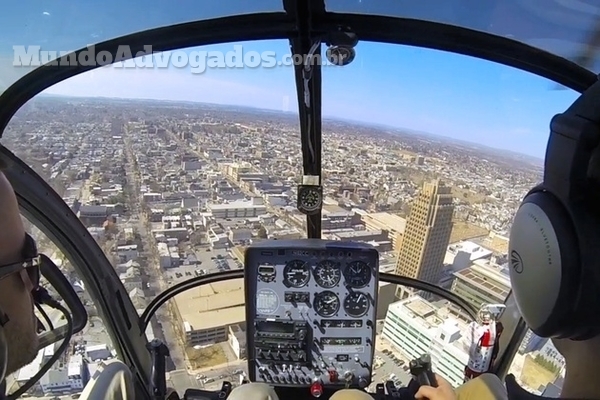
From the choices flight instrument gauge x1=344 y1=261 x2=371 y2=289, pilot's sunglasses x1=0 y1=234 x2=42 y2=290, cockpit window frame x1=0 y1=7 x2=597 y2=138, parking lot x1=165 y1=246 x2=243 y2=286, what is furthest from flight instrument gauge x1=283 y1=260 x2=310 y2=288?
pilot's sunglasses x1=0 y1=234 x2=42 y2=290

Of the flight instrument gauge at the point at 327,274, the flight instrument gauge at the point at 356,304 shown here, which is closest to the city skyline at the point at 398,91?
the flight instrument gauge at the point at 327,274

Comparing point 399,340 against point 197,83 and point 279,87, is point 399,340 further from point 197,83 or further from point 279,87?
point 197,83

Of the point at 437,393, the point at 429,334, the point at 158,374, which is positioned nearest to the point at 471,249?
the point at 429,334

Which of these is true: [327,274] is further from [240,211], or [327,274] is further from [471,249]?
[471,249]

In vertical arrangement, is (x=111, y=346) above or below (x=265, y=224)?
below

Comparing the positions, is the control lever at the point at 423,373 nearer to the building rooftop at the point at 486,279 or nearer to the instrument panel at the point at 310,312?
the instrument panel at the point at 310,312

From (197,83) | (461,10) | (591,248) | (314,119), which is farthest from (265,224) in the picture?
(591,248)

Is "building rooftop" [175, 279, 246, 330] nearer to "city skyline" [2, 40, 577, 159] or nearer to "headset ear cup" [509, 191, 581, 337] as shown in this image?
"city skyline" [2, 40, 577, 159]
